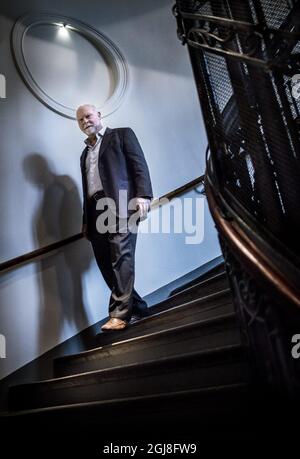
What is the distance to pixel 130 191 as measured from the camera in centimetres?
276

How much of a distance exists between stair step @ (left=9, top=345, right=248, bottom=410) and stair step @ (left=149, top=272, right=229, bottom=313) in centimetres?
68

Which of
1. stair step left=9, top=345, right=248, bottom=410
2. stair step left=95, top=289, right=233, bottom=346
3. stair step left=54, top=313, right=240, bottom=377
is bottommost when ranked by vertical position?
stair step left=9, top=345, right=248, bottom=410

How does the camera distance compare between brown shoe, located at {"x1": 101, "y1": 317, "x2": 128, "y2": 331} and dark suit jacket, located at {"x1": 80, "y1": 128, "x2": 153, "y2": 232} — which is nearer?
brown shoe, located at {"x1": 101, "y1": 317, "x2": 128, "y2": 331}

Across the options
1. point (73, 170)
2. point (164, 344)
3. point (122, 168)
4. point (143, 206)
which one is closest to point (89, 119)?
point (122, 168)

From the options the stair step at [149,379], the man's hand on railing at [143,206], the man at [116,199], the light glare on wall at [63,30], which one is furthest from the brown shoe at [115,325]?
the light glare on wall at [63,30]

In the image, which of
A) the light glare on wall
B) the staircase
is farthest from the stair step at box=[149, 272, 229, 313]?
the light glare on wall

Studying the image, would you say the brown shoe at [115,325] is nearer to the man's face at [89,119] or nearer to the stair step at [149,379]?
the stair step at [149,379]

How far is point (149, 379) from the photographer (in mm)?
1642

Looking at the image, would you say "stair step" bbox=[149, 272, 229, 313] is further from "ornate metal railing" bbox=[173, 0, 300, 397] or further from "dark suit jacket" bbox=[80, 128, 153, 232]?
"ornate metal railing" bbox=[173, 0, 300, 397]

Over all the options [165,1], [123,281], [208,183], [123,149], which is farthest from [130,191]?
[165,1]

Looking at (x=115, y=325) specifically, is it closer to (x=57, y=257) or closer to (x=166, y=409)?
(x=57, y=257)

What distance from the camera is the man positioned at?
2.49m

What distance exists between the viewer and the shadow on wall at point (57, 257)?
2949mm
